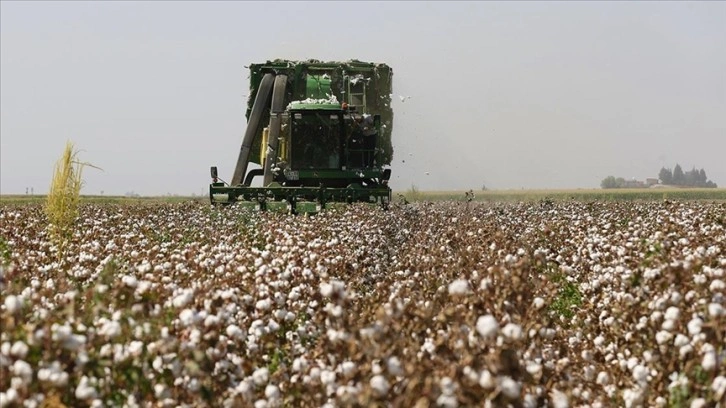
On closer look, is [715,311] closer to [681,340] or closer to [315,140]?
[681,340]

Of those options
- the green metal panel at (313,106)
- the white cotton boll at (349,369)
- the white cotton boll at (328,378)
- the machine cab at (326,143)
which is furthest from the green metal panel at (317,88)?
the white cotton boll at (349,369)

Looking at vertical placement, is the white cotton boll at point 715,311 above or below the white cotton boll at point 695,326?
above

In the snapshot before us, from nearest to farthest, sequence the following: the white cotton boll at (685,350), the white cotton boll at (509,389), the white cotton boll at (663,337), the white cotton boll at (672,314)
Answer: the white cotton boll at (509,389) < the white cotton boll at (685,350) < the white cotton boll at (672,314) < the white cotton boll at (663,337)

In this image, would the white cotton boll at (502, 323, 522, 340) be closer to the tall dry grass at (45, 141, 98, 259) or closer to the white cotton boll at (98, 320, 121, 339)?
the white cotton boll at (98, 320, 121, 339)

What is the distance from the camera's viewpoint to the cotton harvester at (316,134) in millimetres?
28391

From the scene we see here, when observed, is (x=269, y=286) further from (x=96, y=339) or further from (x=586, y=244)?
(x=586, y=244)

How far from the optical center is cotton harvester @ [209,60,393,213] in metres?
28.4

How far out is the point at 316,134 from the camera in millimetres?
28719

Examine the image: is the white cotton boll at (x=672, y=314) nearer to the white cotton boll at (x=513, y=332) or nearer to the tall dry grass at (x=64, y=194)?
the white cotton boll at (x=513, y=332)

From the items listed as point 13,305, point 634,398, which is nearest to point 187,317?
point 13,305

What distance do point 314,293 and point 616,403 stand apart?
264 centimetres

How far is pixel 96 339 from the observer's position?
19.7ft

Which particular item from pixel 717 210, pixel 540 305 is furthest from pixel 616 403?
pixel 717 210

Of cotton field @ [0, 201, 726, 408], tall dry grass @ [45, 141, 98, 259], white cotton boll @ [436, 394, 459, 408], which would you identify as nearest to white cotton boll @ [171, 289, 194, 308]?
cotton field @ [0, 201, 726, 408]
